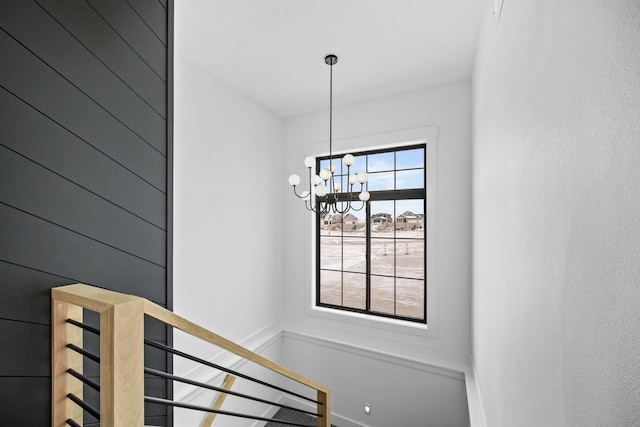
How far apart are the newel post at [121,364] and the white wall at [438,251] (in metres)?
2.54

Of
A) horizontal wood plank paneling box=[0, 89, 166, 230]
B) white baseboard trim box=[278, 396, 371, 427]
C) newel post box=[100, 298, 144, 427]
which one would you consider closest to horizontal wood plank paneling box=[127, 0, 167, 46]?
horizontal wood plank paneling box=[0, 89, 166, 230]

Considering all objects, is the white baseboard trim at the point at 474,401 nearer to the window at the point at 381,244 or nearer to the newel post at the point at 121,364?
A: the window at the point at 381,244

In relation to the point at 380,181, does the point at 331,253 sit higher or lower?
lower

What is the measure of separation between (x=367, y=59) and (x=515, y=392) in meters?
2.24

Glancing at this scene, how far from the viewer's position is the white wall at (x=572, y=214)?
38 centimetres

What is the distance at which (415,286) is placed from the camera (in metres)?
2.96

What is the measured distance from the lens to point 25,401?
801mm

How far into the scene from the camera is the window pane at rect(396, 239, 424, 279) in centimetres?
295

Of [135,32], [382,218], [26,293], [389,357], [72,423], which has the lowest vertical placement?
[389,357]

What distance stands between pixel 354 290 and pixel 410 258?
71 centimetres

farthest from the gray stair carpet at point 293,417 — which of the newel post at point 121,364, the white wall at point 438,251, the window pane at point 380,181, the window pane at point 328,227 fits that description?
the newel post at point 121,364

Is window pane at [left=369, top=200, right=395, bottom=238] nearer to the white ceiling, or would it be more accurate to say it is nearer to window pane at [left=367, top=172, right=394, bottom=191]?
window pane at [left=367, top=172, right=394, bottom=191]

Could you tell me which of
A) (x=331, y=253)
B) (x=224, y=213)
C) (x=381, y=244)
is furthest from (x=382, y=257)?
(x=224, y=213)

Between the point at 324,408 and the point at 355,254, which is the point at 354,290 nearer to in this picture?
the point at 355,254
